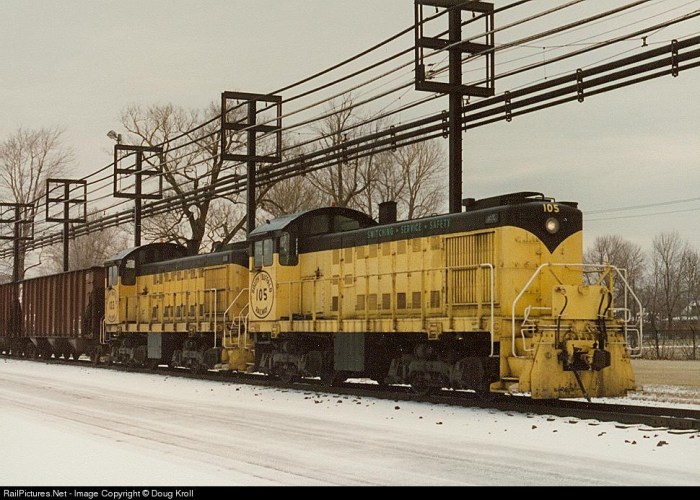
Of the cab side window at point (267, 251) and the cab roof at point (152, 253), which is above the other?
the cab roof at point (152, 253)

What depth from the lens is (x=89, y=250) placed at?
78.2 metres

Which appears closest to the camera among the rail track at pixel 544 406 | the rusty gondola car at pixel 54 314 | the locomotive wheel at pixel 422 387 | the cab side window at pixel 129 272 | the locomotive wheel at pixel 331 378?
the rail track at pixel 544 406

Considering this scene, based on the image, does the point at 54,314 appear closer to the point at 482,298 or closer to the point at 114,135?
the point at 114,135

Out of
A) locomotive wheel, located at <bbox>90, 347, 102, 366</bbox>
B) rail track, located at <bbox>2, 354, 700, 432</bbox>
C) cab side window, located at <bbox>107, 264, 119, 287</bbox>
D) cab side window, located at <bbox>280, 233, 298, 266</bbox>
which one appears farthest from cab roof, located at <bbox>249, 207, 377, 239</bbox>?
locomotive wheel, located at <bbox>90, 347, 102, 366</bbox>

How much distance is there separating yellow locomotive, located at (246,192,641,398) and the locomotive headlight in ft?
0.06

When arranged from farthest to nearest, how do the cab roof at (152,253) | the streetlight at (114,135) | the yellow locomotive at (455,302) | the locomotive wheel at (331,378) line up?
the streetlight at (114,135) < the cab roof at (152,253) < the locomotive wheel at (331,378) < the yellow locomotive at (455,302)

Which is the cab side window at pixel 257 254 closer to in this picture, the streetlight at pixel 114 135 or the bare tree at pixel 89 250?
the streetlight at pixel 114 135

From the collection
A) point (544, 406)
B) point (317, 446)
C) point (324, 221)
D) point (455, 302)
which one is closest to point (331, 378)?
point (324, 221)

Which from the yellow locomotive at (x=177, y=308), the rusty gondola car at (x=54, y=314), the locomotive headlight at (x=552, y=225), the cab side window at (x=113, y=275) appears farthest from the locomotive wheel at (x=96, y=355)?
the locomotive headlight at (x=552, y=225)

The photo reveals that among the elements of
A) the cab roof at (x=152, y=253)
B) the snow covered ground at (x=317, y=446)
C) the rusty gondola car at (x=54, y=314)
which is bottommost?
the snow covered ground at (x=317, y=446)

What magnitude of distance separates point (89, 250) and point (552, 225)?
67.5m

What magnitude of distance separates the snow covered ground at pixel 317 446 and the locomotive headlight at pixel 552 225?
344cm

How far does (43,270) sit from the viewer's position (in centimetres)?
9062

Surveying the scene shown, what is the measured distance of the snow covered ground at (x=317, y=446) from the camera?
8.67m
